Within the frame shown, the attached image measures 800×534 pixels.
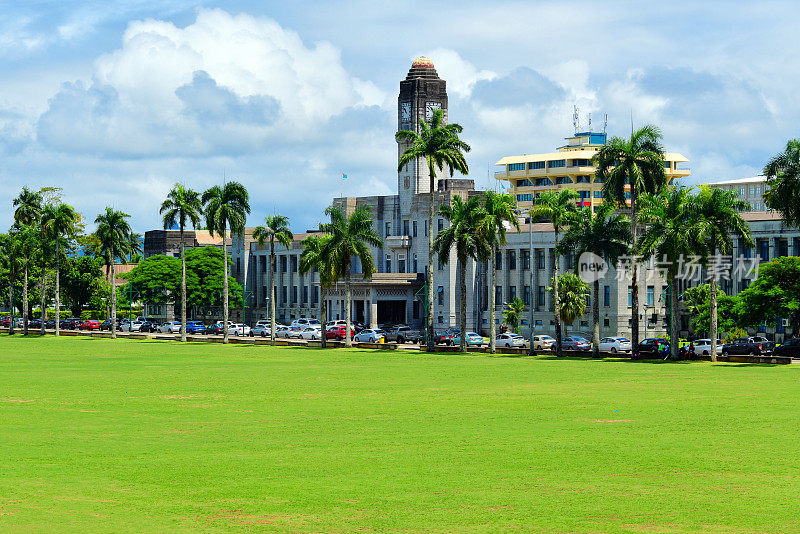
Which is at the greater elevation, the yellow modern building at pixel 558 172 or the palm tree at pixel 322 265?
the yellow modern building at pixel 558 172

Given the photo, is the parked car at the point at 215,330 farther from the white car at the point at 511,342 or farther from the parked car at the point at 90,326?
the white car at the point at 511,342

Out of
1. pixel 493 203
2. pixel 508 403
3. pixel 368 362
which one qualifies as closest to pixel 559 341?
pixel 493 203

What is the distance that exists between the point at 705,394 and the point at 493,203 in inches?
1618

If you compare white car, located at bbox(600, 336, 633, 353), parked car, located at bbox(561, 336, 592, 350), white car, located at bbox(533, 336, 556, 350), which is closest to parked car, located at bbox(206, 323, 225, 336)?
white car, located at bbox(533, 336, 556, 350)

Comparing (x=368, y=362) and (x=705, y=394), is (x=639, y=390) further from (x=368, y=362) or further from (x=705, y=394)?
(x=368, y=362)

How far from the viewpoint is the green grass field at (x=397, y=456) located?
1730 cm

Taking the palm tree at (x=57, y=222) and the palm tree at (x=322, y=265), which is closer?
the palm tree at (x=322, y=265)

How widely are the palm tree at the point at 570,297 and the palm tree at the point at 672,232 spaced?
81.7 ft

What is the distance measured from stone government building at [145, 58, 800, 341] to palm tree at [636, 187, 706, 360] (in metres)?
21.0

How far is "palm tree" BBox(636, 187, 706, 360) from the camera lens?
219 feet

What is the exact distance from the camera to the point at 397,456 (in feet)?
76.9

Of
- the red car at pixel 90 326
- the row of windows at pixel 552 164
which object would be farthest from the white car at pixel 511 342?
the row of windows at pixel 552 164

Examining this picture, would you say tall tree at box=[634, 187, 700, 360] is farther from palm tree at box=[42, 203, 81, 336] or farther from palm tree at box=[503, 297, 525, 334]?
palm tree at box=[42, 203, 81, 336]

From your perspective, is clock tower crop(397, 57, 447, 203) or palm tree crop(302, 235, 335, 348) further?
clock tower crop(397, 57, 447, 203)
